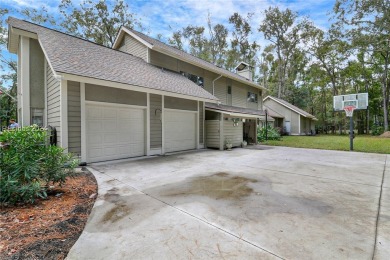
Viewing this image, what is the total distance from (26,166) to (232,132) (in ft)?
33.2

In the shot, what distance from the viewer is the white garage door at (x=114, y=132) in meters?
6.82

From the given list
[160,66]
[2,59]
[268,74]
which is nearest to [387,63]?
[268,74]

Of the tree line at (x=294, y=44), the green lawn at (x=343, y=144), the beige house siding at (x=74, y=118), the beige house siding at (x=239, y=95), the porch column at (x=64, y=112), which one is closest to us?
the porch column at (x=64, y=112)

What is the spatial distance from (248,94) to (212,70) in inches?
226

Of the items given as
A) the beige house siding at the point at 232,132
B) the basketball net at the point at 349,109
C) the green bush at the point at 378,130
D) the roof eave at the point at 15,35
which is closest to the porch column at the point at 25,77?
the roof eave at the point at 15,35

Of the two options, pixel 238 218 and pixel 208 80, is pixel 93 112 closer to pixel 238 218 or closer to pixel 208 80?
pixel 238 218

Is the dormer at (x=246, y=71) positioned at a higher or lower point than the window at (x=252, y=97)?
higher

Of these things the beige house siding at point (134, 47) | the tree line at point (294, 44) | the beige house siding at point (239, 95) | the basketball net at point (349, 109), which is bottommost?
the basketball net at point (349, 109)

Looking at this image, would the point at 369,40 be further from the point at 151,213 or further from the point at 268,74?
the point at 151,213

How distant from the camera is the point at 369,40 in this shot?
65.6ft

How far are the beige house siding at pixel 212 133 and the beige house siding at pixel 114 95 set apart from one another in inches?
173

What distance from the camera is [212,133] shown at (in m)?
11.4

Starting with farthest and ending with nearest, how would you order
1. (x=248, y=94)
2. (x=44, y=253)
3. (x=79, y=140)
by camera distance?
(x=248, y=94), (x=79, y=140), (x=44, y=253)

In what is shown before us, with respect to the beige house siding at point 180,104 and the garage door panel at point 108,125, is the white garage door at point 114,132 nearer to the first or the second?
the garage door panel at point 108,125
